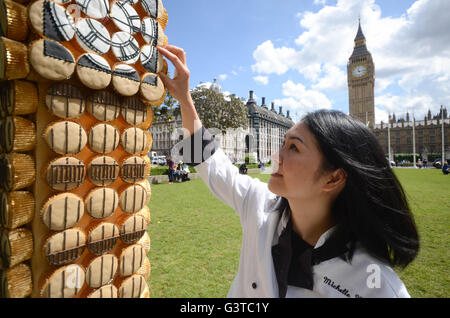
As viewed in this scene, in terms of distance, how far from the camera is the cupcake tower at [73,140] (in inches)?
45.7

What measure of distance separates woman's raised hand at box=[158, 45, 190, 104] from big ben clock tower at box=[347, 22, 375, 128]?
88.1 m

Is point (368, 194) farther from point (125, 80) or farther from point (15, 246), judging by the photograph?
point (15, 246)

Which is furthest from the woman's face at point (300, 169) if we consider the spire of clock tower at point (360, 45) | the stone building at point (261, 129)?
the spire of clock tower at point (360, 45)

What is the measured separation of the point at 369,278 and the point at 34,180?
5.59 ft

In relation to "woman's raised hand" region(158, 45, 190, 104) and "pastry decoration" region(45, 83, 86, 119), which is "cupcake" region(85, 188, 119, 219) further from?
"woman's raised hand" region(158, 45, 190, 104)

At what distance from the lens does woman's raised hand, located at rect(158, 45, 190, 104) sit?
1.63 metres

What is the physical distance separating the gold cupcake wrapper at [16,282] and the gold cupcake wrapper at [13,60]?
95 cm

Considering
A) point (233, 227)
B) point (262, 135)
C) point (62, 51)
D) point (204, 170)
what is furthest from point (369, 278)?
point (262, 135)

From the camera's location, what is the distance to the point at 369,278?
106 cm

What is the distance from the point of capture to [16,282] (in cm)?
119

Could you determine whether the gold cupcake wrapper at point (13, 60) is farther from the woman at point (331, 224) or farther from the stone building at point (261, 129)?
the stone building at point (261, 129)

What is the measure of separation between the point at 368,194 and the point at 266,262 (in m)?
0.66

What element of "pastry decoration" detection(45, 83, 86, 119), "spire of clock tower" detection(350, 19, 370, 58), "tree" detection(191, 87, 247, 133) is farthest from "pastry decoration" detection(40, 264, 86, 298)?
"spire of clock tower" detection(350, 19, 370, 58)

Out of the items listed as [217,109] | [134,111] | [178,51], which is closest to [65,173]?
[134,111]
